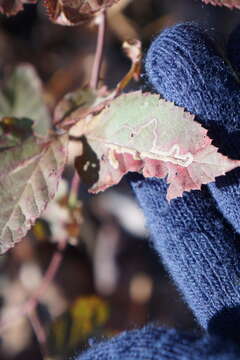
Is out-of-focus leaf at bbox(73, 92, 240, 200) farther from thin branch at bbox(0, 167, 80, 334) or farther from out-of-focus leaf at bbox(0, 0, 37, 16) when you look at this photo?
thin branch at bbox(0, 167, 80, 334)

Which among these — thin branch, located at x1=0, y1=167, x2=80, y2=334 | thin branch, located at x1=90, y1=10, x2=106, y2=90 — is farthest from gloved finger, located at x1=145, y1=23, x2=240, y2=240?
thin branch, located at x1=0, y1=167, x2=80, y2=334

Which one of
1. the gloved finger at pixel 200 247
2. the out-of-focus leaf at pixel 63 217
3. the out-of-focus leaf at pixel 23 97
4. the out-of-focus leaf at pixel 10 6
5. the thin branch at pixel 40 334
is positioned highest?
the out-of-focus leaf at pixel 10 6

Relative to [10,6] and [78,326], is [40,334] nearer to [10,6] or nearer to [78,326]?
[78,326]

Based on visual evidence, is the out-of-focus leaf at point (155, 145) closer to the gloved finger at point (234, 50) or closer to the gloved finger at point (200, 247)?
the gloved finger at point (200, 247)

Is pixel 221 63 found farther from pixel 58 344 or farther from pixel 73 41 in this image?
pixel 73 41

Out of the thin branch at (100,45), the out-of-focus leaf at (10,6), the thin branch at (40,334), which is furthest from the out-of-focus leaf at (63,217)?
the out-of-focus leaf at (10,6)

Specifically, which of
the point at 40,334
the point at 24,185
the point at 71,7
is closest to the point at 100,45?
the point at 71,7
